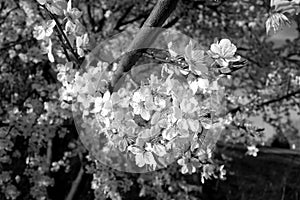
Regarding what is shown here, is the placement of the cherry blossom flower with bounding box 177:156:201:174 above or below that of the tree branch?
below

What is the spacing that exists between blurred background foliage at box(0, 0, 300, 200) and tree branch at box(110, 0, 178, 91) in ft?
6.05

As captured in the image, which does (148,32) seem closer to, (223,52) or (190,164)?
(223,52)

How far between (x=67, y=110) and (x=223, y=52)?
2.57m

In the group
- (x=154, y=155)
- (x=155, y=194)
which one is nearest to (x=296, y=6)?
(x=154, y=155)

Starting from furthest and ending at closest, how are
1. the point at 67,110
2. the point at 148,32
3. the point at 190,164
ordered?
1. the point at 67,110
2. the point at 190,164
3. the point at 148,32

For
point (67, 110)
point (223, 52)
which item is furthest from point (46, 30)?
point (67, 110)

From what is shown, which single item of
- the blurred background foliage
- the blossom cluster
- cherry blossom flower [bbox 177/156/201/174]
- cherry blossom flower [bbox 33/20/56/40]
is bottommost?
the blurred background foliage

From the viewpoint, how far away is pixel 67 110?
3584 millimetres

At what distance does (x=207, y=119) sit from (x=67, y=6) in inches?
21.9

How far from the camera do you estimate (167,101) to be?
4.07 ft

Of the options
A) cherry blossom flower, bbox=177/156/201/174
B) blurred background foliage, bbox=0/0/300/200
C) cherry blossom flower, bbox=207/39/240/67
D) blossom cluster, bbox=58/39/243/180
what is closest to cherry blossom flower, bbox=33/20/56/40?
blossom cluster, bbox=58/39/243/180

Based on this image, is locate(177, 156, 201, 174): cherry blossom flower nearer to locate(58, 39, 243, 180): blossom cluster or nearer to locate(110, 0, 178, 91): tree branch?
locate(58, 39, 243, 180): blossom cluster

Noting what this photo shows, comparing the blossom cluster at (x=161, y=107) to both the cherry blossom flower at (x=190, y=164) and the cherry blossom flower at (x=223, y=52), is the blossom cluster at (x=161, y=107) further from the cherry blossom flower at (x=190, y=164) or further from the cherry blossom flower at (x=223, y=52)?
the cherry blossom flower at (x=190, y=164)

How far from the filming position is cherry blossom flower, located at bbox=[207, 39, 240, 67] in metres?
1.17
